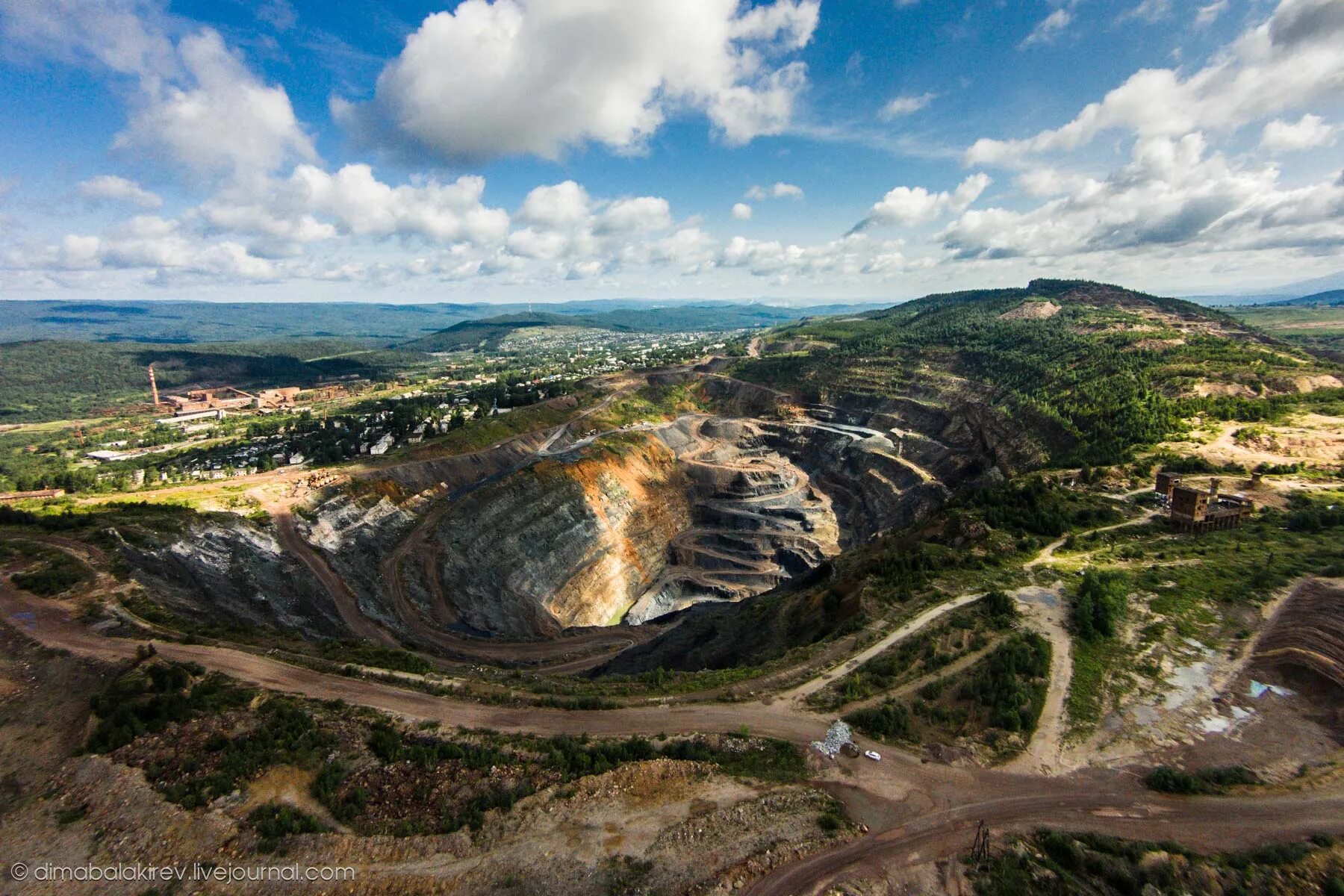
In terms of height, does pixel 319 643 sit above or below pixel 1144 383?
below

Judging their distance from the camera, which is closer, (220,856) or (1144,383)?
(220,856)

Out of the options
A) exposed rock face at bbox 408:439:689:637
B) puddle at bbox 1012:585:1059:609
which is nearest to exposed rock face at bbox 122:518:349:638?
exposed rock face at bbox 408:439:689:637

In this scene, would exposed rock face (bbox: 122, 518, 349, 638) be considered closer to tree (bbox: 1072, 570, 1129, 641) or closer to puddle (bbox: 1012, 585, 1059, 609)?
puddle (bbox: 1012, 585, 1059, 609)

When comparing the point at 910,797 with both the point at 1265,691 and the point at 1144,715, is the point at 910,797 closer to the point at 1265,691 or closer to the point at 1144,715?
the point at 1144,715

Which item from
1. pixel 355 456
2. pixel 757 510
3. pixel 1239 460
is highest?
pixel 1239 460

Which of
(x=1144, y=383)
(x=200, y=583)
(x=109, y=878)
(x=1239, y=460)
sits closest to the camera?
(x=109, y=878)

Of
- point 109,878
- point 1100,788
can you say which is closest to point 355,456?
point 109,878

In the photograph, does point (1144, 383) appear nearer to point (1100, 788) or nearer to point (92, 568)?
point (1100, 788)
